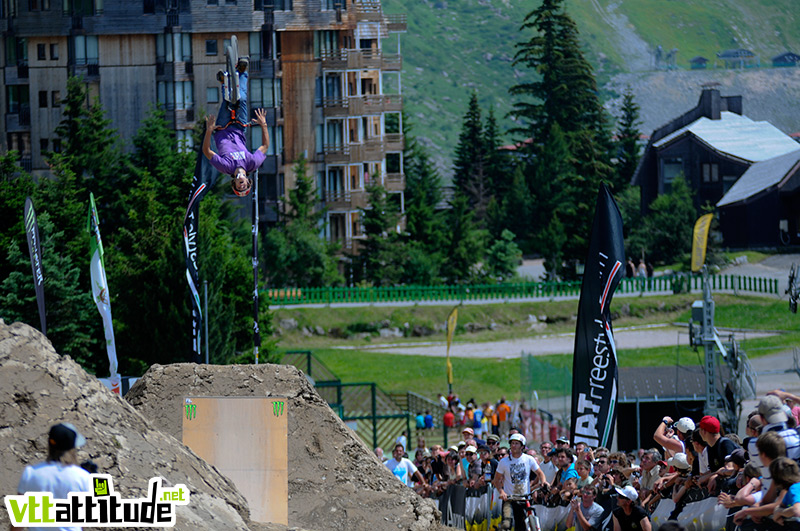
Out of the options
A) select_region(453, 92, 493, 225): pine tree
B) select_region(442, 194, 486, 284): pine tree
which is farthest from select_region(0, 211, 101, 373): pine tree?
select_region(453, 92, 493, 225): pine tree

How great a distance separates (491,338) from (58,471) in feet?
171

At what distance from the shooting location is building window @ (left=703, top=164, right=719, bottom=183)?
85062 mm

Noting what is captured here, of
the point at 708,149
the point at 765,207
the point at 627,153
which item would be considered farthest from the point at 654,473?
the point at 627,153

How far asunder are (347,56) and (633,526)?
6250 cm

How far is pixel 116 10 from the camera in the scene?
71.6 meters

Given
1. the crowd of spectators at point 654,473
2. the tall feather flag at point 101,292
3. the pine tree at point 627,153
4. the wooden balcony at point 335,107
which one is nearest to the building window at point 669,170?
the pine tree at point 627,153

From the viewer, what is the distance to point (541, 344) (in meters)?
58.9

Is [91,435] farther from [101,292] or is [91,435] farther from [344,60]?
[344,60]

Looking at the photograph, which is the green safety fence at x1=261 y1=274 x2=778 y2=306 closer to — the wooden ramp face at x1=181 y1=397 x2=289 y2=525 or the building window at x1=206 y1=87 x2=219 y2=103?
the building window at x1=206 y1=87 x2=219 y2=103

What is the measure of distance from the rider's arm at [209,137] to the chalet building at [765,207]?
55.7 m

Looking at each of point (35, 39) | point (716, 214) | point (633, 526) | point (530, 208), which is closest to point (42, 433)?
point (633, 526)

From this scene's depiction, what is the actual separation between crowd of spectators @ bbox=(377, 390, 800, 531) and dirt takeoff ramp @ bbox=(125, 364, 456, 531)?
1382 mm

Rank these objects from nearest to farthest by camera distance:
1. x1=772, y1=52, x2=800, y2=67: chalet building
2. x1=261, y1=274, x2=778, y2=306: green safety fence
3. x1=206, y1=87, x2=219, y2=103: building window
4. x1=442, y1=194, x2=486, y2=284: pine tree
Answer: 1. x1=261, y1=274, x2=778, y2=306: green safety fence
2. x1=206, y1=87, x2=219, y2=103: building window
3. x1=442, y1=194, x2=486, y2=284: pine tree
4. x1=772, y1=52, x2=800, y2=67: chalet building

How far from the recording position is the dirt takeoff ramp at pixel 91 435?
11.7 m
